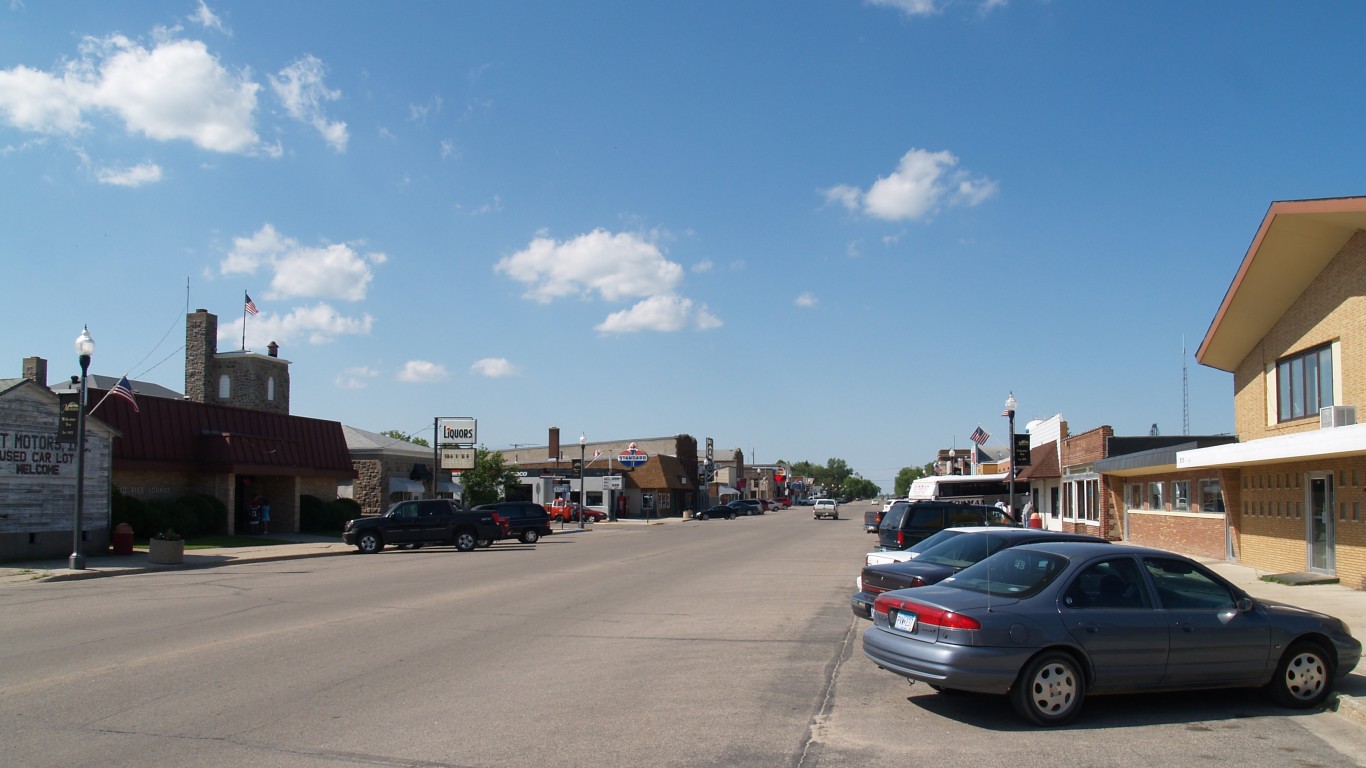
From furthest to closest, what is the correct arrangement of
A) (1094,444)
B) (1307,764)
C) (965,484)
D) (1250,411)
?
(965,484) → (1094,444) → (1250,411) → (1307,764)

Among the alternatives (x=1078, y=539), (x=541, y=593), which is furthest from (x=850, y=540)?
(x=1078, y=539)

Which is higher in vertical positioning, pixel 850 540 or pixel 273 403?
pixel 273 403

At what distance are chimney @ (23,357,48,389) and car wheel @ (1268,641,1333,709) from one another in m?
44.5

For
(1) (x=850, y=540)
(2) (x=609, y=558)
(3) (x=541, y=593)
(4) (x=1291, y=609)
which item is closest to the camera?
(4) (x=1291, y=609)

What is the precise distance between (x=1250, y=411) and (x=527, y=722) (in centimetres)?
2275

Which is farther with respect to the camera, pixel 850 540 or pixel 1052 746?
pixel 850 540

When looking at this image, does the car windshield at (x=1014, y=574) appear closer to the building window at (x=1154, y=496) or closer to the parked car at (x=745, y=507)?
the building window at (x=1154, y=496)

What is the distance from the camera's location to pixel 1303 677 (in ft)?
28.5

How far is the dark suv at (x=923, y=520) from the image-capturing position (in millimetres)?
20766

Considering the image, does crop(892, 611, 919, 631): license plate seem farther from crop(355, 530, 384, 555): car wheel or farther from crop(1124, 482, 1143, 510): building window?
crop(355, 530, 384, 555): car wheel

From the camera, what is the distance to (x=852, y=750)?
7281 millimetres

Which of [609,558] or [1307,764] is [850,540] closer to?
[609,558]

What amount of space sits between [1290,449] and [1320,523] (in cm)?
276

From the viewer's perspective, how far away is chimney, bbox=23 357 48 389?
41344 mm
